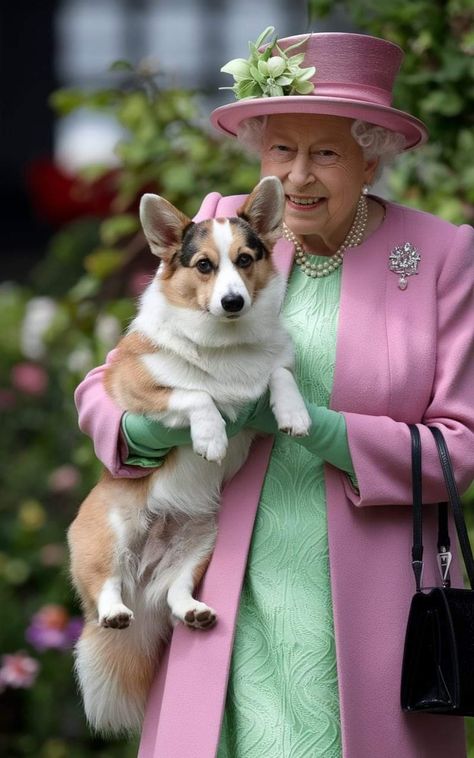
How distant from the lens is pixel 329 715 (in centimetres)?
284

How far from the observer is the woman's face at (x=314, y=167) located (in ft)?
9.82

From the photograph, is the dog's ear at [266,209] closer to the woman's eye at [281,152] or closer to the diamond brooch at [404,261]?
the woman's eye at [281,152]

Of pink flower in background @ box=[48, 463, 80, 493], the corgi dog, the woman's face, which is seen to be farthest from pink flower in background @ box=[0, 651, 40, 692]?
the woman's face

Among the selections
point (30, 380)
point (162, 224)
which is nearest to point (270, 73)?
point (162, 224)

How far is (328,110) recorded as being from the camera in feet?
9.64

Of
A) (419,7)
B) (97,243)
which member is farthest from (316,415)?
(97,243)

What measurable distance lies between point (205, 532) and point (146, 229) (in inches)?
27.0

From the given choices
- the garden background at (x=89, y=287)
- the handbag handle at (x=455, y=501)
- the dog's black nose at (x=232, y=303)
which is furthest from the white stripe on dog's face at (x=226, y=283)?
the garden background at (x=89, y=287)

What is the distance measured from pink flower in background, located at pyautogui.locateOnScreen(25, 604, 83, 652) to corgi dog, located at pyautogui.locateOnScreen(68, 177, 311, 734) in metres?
2.24

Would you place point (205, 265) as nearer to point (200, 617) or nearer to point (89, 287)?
point (200, 617)

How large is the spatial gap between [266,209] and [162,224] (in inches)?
9.0

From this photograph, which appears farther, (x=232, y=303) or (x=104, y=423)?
A: (x=104, y=423)

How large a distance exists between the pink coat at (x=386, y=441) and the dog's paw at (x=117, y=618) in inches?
6.0

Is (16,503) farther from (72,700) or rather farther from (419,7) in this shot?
(419,7)
